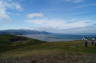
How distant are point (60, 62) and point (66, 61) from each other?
105cm

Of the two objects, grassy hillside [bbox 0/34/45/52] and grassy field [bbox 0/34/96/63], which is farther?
grassy hillside [bbox 0/34/45/52]

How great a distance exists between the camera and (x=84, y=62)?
84.6 feet

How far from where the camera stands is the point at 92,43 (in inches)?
2024

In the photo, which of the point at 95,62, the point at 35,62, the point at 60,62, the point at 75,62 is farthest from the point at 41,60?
the point at 95,62

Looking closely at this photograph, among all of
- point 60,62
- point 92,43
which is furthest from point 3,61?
point 92,43

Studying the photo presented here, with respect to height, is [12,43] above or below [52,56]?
above

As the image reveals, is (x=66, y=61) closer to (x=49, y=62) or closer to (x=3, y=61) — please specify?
(x=49, y=62)

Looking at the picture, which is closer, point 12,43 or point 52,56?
point 52,56

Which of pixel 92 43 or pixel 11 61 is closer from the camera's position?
pixel 11 61

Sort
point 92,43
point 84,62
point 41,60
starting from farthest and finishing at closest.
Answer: point 92,43, point 41,60, point 84,62

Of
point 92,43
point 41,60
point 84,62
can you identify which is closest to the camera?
point 84,62

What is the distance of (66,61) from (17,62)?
739 centimetres

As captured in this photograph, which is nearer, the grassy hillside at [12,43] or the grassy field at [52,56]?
the grassy field at [52,56]

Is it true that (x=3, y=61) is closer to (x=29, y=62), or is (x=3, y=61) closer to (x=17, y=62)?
(x=17, y=62)
